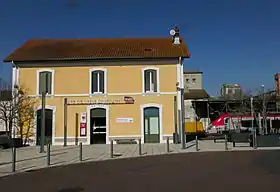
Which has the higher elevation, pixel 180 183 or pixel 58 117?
pixel 58 117

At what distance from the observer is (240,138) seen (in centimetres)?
2606

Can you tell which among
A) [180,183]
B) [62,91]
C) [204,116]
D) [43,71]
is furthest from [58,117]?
[204,116]

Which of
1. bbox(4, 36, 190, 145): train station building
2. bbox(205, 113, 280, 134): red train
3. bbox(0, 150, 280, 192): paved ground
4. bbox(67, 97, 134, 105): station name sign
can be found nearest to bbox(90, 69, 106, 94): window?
bbox(4, 36, 190, 145): train station building

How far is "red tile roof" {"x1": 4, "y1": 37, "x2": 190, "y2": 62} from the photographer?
30656 mm

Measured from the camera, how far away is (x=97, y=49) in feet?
108

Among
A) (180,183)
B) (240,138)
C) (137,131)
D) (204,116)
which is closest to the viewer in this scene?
(180,183)

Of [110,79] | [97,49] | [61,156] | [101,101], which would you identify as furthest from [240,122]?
[61,156]

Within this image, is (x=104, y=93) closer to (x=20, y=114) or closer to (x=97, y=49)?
(x=97, y=49)

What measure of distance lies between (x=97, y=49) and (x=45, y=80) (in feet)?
17.5

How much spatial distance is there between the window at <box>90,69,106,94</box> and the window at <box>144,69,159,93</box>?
3.49 m

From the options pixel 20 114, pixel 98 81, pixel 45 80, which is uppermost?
pixel 45 80

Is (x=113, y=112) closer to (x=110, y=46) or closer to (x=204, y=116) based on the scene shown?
(x=110, y=46)

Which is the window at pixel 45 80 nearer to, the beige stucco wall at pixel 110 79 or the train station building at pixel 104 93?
the train station building at pixel 104 93

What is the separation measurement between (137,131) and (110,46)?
28.5ft
